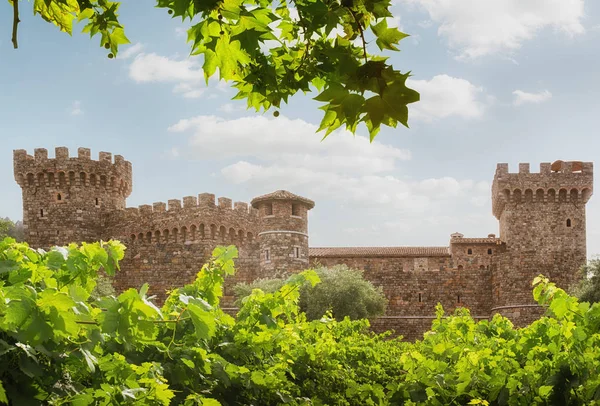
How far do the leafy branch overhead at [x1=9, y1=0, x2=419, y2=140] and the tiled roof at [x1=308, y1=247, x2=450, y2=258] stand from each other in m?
24.2

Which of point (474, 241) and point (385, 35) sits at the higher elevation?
point (385, 35)

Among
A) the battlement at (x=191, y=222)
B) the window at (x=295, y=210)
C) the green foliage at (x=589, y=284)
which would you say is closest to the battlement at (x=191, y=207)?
the battlement at (x=191, y=222)

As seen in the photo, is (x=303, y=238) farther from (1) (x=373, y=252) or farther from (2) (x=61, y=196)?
(2) (x=61, y=196)

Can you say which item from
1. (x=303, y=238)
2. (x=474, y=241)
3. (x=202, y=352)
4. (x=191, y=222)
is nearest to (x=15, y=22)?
(x=202, y=352)

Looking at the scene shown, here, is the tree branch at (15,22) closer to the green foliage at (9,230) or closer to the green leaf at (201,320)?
the green leaf at (201,320)

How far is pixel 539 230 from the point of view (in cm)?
2698

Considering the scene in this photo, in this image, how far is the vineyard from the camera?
3168mm

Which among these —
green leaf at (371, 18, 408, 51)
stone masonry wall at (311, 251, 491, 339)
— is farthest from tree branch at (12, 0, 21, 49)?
stone masonry wall at (311, 251, 491, 339)

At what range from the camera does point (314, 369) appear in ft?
19.8

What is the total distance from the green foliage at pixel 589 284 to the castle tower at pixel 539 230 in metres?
1.29

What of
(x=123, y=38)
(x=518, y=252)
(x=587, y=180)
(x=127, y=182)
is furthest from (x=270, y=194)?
(x=123, y=38)

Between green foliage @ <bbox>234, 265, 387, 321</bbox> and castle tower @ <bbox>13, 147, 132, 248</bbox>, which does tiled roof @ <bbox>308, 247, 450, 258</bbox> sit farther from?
castle tower @ <bbox>13, 147, 132, 248</bbox>

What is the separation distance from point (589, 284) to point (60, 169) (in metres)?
20.0

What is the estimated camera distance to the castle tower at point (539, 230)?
2659 centimetres
